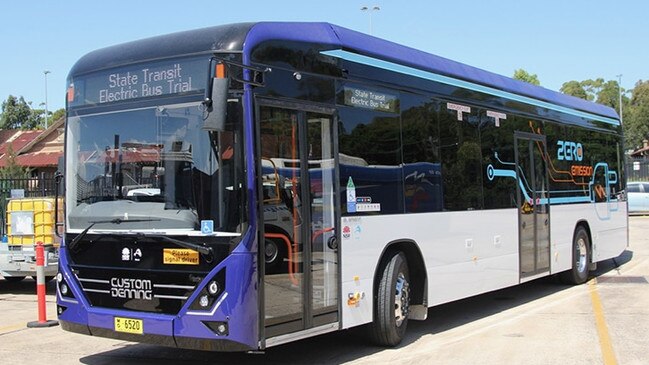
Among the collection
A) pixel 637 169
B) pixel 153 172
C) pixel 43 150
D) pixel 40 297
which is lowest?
pixel 40 297

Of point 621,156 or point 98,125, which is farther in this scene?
point 621,156

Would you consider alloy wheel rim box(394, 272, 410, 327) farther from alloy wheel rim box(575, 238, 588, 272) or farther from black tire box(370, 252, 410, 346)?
alloy wheel rim box(575, 238, 588, 272)

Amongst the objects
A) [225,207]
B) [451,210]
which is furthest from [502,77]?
[225,207]

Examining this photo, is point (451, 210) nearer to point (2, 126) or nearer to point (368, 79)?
point (368, 79)

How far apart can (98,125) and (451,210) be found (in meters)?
4.60

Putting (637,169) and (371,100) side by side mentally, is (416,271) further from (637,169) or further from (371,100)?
(637,169)

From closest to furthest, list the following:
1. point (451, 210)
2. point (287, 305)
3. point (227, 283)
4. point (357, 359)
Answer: point (227, 283), point (287, 305), point (357, 359), point (451, 210)

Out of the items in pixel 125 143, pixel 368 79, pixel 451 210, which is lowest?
pixel 451 210

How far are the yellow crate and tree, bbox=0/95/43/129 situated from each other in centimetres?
9200

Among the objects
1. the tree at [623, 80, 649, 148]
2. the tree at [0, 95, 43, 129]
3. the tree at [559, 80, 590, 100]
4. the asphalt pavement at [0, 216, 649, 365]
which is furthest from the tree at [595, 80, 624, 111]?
the asphalt pavement at [0, 216, 649, 365]

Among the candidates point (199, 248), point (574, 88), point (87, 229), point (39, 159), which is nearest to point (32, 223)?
point (87, 229)

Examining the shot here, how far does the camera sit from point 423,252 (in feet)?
27.1

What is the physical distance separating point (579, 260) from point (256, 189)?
9182 mm

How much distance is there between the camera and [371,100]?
7637 mm
